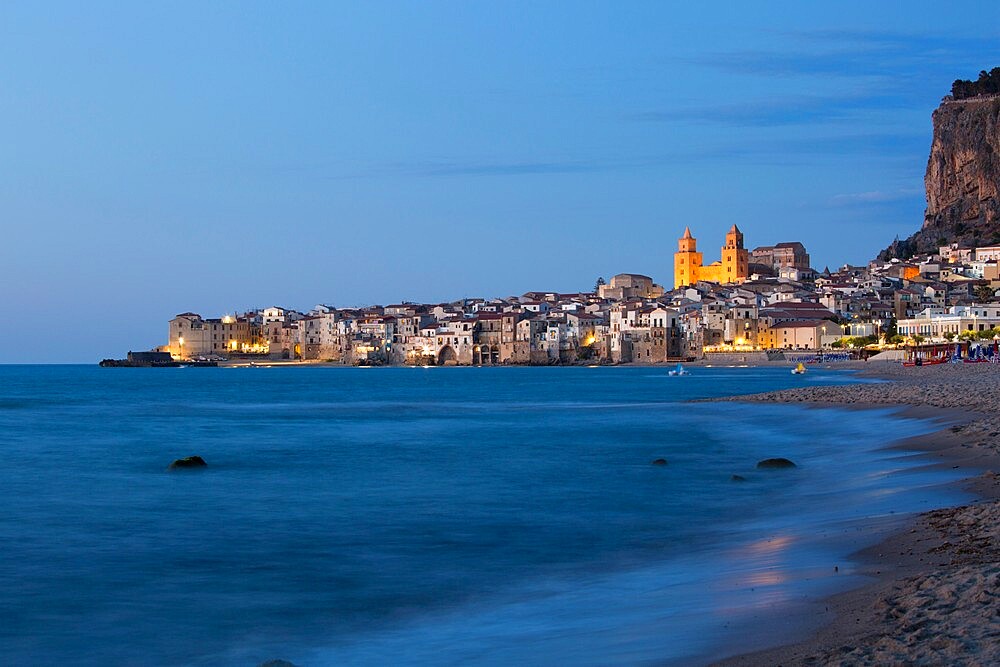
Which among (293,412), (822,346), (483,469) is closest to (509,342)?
(822,346)

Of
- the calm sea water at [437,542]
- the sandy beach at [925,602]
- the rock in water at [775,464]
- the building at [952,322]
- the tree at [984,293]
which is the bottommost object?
the calm sea water at [437,542]

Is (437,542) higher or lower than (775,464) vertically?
lower

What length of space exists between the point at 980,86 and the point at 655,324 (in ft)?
231

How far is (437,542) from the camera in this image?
15000mm

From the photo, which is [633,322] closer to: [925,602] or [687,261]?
[687,261]

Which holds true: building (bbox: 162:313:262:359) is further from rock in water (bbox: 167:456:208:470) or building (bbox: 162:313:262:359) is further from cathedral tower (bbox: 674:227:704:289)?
rock in water (bbox: 167:456:208:470)

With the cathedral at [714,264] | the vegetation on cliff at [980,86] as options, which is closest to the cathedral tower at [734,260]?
the cathedral at [714,264]

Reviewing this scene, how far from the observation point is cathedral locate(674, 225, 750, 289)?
178125mm

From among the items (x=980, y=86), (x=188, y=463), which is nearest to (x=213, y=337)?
(x=980, y=86)

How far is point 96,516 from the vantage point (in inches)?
717

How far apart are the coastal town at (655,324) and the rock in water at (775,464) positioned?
7892 centimetres

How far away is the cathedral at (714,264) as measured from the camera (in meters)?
178

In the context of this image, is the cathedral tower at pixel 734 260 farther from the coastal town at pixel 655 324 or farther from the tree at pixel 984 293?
the tree at pixel 984 293

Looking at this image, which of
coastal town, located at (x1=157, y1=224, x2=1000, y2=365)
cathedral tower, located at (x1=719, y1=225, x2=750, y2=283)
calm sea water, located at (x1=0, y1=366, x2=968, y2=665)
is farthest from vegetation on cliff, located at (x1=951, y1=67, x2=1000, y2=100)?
calm sea water, located at (x1=0, y1=366, x2=968, y2=665)
